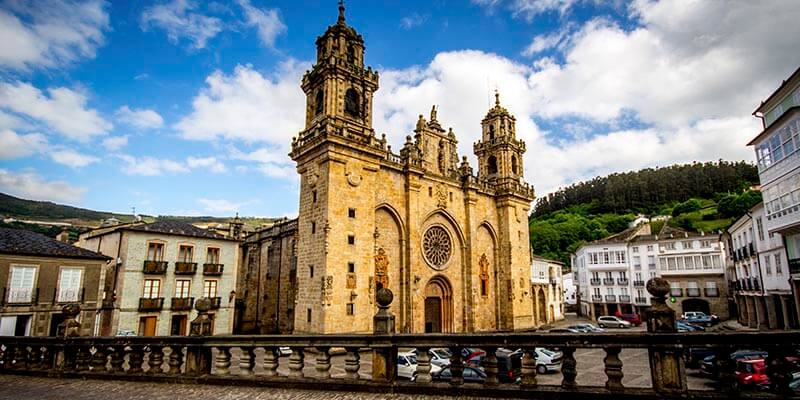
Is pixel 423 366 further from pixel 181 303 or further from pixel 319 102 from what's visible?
pixel 181 303

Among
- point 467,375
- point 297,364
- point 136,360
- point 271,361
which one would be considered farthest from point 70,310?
point 467,375

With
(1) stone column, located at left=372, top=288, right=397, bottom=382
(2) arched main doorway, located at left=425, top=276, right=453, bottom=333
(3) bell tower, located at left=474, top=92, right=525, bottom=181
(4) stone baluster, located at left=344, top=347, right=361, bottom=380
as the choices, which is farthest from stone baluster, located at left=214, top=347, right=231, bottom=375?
(3) bell tower, located at left=474, top=92, right=525, bottom=181

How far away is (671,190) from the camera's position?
342 feet

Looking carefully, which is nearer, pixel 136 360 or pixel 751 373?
pixel 136 360

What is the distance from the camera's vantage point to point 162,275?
2577 centimetres

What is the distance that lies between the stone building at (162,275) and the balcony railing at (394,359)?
14.2 m

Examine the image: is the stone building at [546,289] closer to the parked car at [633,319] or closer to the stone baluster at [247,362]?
the parked car at [633,319]

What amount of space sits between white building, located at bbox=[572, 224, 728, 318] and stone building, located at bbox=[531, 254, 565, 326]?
3.87 meters

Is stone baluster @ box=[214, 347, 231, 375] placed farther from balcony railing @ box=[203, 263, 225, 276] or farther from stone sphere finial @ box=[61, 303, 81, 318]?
balcony railing @ box=[203, 263, 225, 276]

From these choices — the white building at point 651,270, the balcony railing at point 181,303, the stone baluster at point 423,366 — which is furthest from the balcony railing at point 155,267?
the white building at point 651,270

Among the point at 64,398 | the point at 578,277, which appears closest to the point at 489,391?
the point at 64,398

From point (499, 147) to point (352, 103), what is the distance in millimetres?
16400

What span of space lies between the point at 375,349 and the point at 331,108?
20082 millimetres

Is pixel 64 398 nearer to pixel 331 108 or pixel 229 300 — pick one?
pixel 331 108
